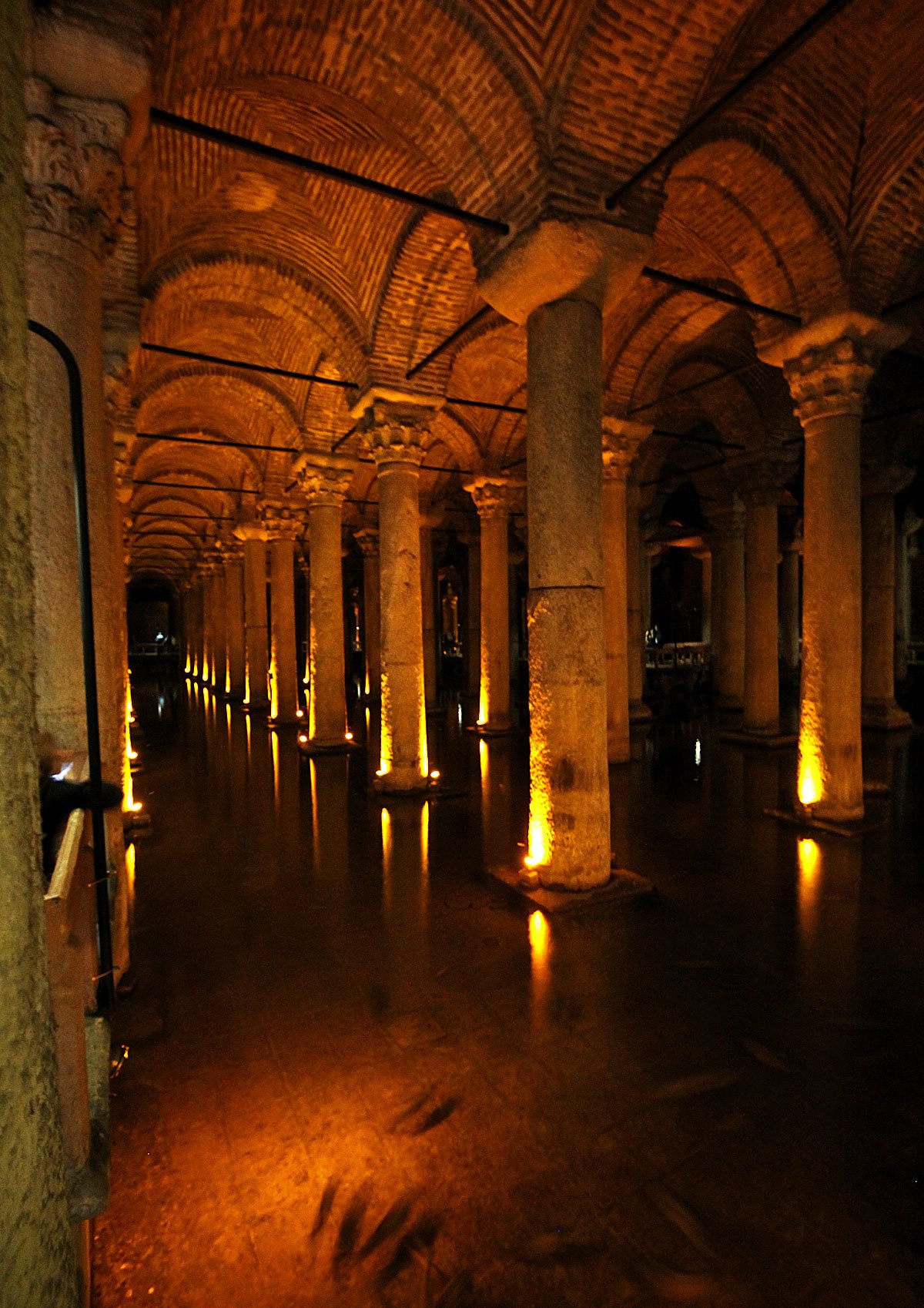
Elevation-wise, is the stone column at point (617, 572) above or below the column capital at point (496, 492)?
below

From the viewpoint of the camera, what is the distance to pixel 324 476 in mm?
10922

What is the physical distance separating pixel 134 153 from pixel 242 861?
15.8ft

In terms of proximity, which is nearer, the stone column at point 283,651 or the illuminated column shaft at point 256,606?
the stone column at point 283,651

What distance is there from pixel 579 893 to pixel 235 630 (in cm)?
1702

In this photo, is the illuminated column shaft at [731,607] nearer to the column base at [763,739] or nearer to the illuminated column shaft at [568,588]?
the column base at [763,739]

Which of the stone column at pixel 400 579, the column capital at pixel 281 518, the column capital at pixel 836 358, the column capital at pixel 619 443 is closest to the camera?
the column capital at pixel 836 358

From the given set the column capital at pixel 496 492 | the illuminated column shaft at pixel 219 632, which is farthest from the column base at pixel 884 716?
the illuminated column shaft at pixel 219 632

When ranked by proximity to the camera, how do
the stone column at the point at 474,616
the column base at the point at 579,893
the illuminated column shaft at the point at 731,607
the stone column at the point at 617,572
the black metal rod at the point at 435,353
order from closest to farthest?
the column base at the point at 579,893, the black metal rod at the point at 435,353, the stone column at the point at 617,572, the illuminated column shaft at the point at 731,607, the stone column at the point at 474,616

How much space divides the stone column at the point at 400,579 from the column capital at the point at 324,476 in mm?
3047

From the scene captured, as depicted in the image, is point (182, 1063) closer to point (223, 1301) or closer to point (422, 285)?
point (223, 1301)

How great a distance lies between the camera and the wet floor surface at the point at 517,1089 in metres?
2.03

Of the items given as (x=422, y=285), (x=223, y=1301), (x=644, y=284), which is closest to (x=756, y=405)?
(x=644, y=284)

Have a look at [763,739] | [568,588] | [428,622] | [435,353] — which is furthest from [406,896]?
[428,622]

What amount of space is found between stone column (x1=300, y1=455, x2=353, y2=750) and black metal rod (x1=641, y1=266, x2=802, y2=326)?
600 cm
